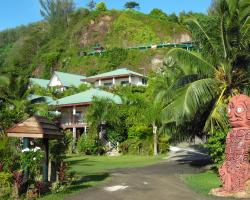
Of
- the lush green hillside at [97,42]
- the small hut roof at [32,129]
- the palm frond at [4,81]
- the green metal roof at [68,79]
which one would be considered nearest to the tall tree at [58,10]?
the lush green hillside at [97,42]

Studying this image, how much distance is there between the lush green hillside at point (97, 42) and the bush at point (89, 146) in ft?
117

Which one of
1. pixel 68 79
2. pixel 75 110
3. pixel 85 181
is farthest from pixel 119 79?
pixel 85 181

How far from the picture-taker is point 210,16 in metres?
21.5

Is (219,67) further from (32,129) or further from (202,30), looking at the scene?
(32,129)

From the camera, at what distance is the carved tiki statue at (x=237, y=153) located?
45.2 ft

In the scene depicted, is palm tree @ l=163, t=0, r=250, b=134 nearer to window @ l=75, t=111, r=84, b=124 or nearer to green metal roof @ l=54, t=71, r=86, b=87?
window @ l=75, t=111, r=84, b=124

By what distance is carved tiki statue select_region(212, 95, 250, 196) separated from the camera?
13766 mm

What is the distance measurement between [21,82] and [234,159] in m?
28.8

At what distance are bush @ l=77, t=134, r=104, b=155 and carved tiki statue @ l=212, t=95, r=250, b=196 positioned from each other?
24.6 metres

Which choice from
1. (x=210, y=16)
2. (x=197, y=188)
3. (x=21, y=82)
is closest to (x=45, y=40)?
(x=21, y=82)

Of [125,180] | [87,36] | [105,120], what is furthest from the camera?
[87,36]

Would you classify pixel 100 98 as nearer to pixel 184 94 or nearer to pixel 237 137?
pixel 184 94

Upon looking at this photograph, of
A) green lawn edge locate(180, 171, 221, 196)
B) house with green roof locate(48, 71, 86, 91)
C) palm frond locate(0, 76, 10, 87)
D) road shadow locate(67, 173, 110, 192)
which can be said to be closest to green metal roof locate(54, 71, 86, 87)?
house with green roof locate(48, 71, 86, 91)

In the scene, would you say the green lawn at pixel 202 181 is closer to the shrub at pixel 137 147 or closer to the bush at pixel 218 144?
the bush at pixel 218 144
